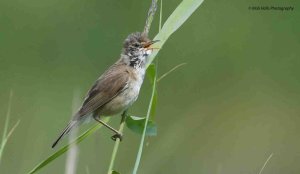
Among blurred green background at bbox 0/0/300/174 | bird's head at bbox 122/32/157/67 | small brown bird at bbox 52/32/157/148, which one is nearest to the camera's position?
bird's head at bbox 122/32/157/67

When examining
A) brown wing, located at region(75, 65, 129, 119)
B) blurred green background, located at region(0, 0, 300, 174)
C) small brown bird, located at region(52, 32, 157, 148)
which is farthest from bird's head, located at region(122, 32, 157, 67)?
blurred green background, located at region(0, 0, 300, 174)

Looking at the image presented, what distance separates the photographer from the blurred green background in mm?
11320

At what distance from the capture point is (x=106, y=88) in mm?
7445

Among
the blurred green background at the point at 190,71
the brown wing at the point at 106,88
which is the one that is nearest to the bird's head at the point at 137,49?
the brown wing at the point at 106,88

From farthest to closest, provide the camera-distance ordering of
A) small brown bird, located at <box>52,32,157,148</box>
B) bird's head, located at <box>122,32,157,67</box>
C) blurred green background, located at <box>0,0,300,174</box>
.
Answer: blurred green background, located at <box>0,0,300,174</box>, small brown bird, located at <box>52,32,157,148</box>, bird's head, located at <box>122,32,157,67</box>

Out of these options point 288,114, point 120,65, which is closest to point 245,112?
point 288,114

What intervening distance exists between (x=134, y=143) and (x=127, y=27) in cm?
207

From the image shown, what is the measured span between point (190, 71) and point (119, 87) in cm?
507

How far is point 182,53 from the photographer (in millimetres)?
12805

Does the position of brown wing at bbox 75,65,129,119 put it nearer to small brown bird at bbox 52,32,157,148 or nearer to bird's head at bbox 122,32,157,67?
small brown bird at bbox 52,32,157,148

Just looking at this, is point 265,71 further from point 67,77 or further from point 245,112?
point 67,77

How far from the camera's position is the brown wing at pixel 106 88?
24.1 feet

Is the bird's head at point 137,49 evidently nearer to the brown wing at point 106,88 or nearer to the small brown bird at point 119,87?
the small brown bird at point 119,87

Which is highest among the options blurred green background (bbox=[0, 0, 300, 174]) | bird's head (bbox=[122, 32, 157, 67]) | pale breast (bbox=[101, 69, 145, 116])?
blurred green background (bbox=[0, 0, 300, 174])
